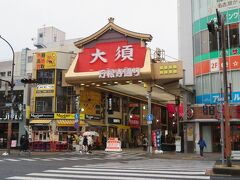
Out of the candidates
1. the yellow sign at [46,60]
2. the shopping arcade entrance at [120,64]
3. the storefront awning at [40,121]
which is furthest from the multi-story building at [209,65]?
the storefront awning at [40,121]

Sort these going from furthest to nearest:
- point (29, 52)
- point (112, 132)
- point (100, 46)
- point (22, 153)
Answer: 1. point (29, 52)
2. point (112, 132)
3. point (100, 46)
4. point (22, 153)

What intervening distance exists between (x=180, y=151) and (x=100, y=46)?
1342cm

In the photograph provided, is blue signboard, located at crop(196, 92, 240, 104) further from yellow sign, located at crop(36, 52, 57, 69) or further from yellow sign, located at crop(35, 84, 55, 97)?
yellow sign, located at crop(36, 52, 57, 69)

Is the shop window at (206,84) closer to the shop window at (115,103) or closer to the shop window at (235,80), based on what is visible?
the shop window at (235,80)

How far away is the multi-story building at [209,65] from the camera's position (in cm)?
3347

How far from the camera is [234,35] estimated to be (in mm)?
33812

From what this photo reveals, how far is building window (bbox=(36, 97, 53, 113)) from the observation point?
144 ft

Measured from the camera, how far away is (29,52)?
3029 inches

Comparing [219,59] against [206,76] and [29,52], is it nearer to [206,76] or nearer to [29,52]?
[206,76]

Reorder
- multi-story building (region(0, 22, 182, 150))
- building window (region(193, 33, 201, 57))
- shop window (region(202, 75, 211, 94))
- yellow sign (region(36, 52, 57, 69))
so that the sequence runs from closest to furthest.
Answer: shop window (region(202, 75, 211, 94)), building window (region(193, 33, 201, 57)), multi-story building (region(0, 22, 182, 150)), yellow sign (region(36, 52, 57, 69))

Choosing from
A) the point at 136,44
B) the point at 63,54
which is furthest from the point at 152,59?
the point at 63,54

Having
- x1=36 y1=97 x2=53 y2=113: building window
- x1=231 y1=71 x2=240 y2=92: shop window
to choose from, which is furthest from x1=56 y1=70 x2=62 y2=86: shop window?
x1=231 y1=71 x2=240 y2=92: shop window

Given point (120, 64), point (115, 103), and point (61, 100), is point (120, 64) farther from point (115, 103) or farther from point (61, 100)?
point (115, 103)

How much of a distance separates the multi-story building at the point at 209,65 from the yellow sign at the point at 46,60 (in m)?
15.8
